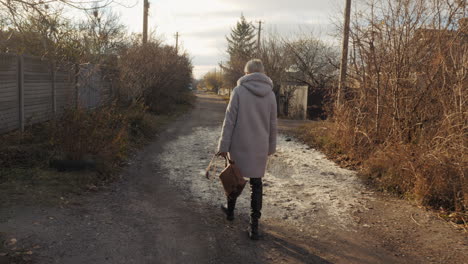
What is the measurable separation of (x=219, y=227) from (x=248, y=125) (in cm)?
126

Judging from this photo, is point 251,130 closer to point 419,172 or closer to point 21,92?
point 419,172

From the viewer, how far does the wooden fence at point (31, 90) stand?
8016mm

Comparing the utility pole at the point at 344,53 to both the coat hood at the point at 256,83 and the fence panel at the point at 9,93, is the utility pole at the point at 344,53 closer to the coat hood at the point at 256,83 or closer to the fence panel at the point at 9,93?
the coat hood at the point at 256,83

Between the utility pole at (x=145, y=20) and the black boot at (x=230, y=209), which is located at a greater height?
the utility pole at (x=145, y=20)

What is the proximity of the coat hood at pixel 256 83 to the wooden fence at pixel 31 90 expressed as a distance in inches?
182

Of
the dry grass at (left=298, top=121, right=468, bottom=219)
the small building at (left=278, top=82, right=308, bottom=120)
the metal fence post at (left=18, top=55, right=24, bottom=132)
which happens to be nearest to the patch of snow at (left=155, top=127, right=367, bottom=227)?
the dry grass at (left=298, top=121, right=468, bottom=219)

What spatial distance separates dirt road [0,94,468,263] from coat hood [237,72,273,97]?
158 centimetres

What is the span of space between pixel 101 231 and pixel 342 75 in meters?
9.11

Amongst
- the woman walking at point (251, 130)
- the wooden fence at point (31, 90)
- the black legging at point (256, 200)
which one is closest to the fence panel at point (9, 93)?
the wooden fence at point (31, 90)

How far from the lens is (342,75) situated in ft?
38.2

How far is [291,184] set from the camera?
6973 mm

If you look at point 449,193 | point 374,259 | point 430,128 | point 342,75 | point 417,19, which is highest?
point 417,19

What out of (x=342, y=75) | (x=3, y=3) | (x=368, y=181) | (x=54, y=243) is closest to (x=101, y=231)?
(x=54, y=243)

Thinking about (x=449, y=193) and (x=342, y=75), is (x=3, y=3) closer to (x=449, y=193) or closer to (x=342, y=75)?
(x=449, y=193)
